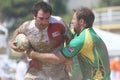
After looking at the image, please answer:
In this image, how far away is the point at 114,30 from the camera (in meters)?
34.0

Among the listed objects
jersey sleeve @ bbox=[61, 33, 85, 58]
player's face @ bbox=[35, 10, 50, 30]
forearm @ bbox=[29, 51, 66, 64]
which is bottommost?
forearm @ bbox=[29, 51, 66, 64]

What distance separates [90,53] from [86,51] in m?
0.06

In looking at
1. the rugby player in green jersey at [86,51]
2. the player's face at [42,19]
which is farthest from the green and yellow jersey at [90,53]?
the player's face at [42,19]

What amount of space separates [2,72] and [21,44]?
11.6 metres

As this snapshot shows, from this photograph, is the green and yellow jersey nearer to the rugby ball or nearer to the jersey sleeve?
the jersey sleeve

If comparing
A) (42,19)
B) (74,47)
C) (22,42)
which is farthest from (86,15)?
(22,42)

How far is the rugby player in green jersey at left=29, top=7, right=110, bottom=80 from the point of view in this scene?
800 cm

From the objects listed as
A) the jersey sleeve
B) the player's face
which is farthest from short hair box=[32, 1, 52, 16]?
the jersey sleeve

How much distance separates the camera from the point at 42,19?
8.00 meters

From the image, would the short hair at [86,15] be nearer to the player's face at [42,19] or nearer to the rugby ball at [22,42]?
the player's face at [42,19]

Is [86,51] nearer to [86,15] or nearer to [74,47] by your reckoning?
[74,47]

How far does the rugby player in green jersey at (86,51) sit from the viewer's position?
7996 mm

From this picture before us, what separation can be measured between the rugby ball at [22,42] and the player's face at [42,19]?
9.4 inches

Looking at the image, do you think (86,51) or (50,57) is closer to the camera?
(86,51)
